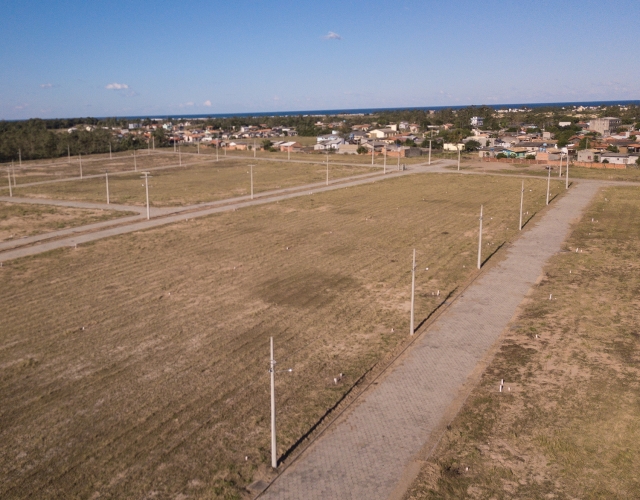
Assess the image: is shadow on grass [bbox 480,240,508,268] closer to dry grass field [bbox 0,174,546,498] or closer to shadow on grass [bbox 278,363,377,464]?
dry grass field [bbox 0,174,546,498]

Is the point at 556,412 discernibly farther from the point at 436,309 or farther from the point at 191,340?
the point at 191,340

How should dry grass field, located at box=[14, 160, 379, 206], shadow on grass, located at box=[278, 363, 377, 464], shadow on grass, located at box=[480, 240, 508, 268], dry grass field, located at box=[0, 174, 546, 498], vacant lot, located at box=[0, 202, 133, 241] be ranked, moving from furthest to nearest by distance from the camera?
1. dry grass field, located at box=[14, 160, 379, 206]
2. vacant lot, located at box=[0, 202, 133, 241]
3. shadow on grass, located at box=[480, 240, 508, 268]
4. shadow on grass, located at box=[278, 363, 377, 464]
5. dry grass field, located at box=[0, 174, 546, 498]

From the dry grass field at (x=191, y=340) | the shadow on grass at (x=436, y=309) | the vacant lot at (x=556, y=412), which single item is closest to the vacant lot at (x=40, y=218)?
the dry grass field at (x=191, y=340)

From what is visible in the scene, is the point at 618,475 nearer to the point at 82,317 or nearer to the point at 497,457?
the point at 497,457

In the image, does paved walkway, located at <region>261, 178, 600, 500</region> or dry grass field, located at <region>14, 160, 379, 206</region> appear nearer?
paved walkway, located at <region>261, 178, 600, 500</region>

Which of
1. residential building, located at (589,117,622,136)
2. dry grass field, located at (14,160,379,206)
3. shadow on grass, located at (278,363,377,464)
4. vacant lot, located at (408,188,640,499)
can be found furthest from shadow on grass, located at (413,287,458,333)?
residential building, located at (589,117,622,136)

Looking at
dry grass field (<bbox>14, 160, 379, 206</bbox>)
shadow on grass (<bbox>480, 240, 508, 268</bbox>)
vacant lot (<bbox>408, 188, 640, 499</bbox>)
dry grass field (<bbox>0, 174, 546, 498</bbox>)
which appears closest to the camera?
vacant lot (<bbox>408, 188, 640, 499</bbox>)

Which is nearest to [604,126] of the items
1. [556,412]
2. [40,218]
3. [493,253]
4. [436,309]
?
[493,253]
